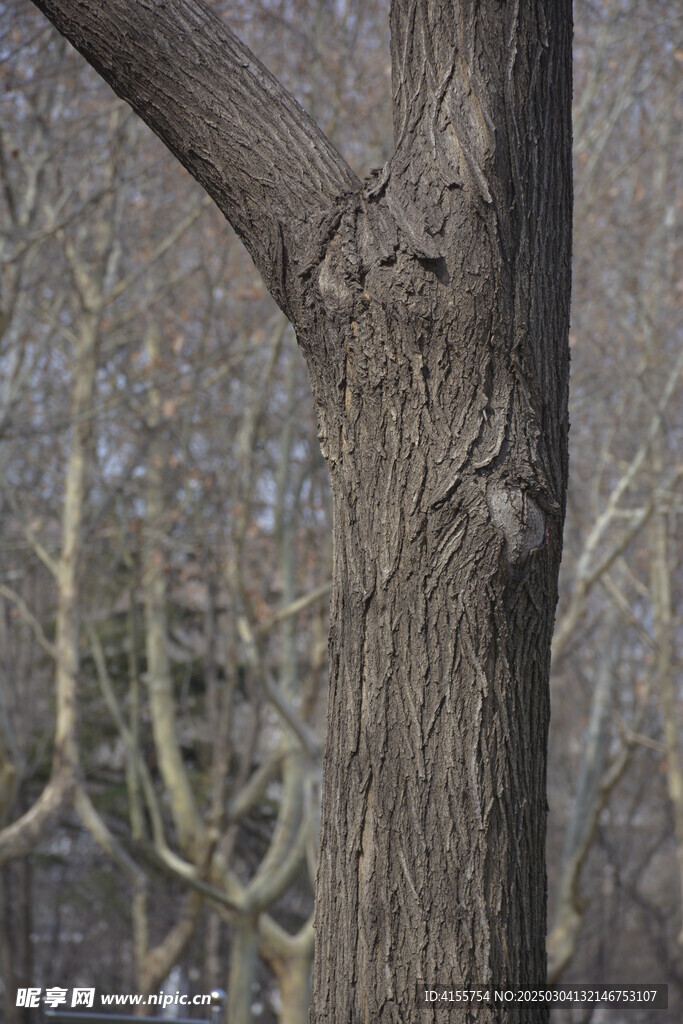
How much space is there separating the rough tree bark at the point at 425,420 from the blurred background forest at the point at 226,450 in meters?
3.46

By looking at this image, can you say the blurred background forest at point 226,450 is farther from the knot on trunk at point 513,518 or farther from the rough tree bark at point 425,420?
the knot on trunk at point 513,518

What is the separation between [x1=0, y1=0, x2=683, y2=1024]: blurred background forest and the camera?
243 inches

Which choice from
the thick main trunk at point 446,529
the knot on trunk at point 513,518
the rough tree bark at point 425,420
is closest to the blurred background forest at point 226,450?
the rough tree bark at point 425,420

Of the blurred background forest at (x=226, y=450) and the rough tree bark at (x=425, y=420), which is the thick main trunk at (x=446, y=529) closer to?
the rough tree bark at (x=425, y=420)

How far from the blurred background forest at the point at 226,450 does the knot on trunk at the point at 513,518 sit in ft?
13.0

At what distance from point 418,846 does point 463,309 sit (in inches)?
36.4

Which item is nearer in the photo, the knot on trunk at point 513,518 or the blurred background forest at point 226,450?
the knot on trunk at point 513,518

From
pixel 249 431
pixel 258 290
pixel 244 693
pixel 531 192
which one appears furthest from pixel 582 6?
pixel 244 693

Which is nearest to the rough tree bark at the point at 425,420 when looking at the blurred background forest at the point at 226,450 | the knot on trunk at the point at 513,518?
the knot on trunk at the point at 513,518

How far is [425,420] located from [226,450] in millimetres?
5100

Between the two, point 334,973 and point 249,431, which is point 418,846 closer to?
point 334,973

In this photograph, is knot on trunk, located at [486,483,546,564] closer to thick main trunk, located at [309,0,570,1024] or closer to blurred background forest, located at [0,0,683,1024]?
thick main trunk, located at [309,0,570,1024]

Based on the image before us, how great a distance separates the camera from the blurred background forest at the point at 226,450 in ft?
20.3

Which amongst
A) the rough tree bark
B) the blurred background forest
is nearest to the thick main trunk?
the rough tree bark
